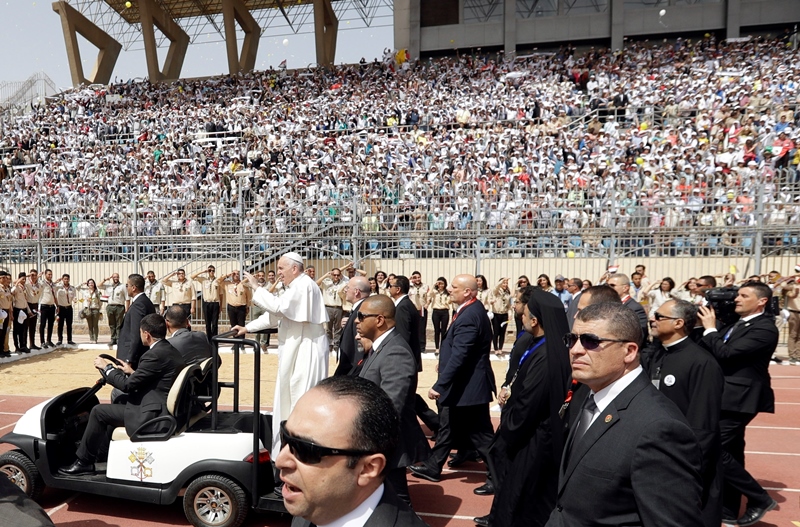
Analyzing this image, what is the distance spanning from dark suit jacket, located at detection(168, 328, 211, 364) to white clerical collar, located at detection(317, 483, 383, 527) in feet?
13.2

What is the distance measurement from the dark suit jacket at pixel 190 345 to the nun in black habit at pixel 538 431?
9.40 feet

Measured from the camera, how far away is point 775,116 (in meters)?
20.0

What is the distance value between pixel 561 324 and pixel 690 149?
1674cm

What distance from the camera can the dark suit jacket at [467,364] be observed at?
564 centimetres

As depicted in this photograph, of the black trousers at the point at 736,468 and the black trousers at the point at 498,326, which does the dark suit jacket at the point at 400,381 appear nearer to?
the black trousers at the point at 736,468

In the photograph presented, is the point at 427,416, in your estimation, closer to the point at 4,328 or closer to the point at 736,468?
the point at 736,468

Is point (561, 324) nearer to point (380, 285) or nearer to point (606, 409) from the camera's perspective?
point (606, 409)

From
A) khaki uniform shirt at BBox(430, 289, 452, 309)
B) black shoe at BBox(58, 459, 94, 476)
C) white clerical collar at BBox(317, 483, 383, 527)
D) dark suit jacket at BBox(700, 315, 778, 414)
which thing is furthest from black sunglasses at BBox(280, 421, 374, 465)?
khaki uniform shirt at BBox(430, 289, 452, 309)

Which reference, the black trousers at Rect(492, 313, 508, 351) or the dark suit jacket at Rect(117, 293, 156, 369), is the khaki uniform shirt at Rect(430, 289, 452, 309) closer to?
the black trousers at Rect(492, 313, 508, 351)

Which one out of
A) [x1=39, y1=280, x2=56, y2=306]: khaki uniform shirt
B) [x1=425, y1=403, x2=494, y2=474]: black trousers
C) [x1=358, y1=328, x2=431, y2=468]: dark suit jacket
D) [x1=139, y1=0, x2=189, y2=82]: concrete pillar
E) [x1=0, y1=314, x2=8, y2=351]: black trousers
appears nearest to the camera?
[x1=358, y1=328, x2=431, y2=468]: dark suit jacket

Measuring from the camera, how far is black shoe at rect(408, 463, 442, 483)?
236 inches

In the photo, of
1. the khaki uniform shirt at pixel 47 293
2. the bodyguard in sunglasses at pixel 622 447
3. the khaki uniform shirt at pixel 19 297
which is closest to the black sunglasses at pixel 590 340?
the bodyguard in sunglasses at pixel 622 447

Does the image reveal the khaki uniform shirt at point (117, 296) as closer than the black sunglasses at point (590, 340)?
No

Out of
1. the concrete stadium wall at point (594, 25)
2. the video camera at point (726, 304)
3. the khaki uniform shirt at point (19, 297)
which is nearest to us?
the video camera at point (726, 304)
